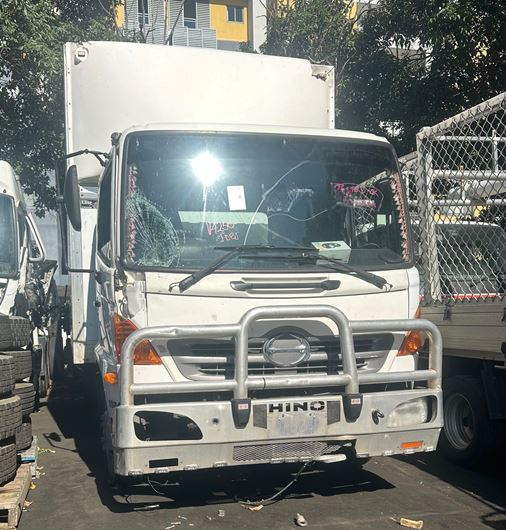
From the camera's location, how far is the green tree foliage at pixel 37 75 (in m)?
10.1

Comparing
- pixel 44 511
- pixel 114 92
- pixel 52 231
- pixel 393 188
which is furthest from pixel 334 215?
pixel 52 231

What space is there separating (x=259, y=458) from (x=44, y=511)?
1714 millimetres

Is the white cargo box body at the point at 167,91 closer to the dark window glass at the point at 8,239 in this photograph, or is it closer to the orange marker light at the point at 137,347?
the dark window glass at the point at 8,239

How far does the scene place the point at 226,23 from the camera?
109 ft

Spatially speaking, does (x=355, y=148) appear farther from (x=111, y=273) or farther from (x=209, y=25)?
(x=209, y=25)

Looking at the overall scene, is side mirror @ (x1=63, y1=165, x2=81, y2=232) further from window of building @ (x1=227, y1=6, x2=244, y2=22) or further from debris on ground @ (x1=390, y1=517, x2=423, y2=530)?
window of building @ (x1=227, y1=6, x2=244, y2=22)

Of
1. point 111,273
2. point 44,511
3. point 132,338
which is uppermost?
point 111,273

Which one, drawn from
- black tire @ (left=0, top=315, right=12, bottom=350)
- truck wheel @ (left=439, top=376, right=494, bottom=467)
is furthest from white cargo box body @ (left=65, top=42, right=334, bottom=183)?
truck wheel @ (left=439, top=376, right=494, bottom=467)

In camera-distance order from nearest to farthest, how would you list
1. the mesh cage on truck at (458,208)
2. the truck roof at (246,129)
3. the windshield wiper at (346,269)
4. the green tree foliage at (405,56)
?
1. the windshield wiper at (346,269)
2. the truck roof at (246,129)
3. the mesh cage on truck at (458,208)
4. the green tree foliage at (405,56)

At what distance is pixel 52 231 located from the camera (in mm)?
18141

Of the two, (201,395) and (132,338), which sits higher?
(132,338)

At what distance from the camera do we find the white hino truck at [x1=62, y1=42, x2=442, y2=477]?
4.23 metres

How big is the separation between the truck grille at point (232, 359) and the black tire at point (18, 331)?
6.84 ft

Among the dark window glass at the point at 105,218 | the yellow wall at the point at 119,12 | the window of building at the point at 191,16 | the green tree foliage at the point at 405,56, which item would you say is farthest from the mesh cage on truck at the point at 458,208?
the window of building at the point at 191,16
